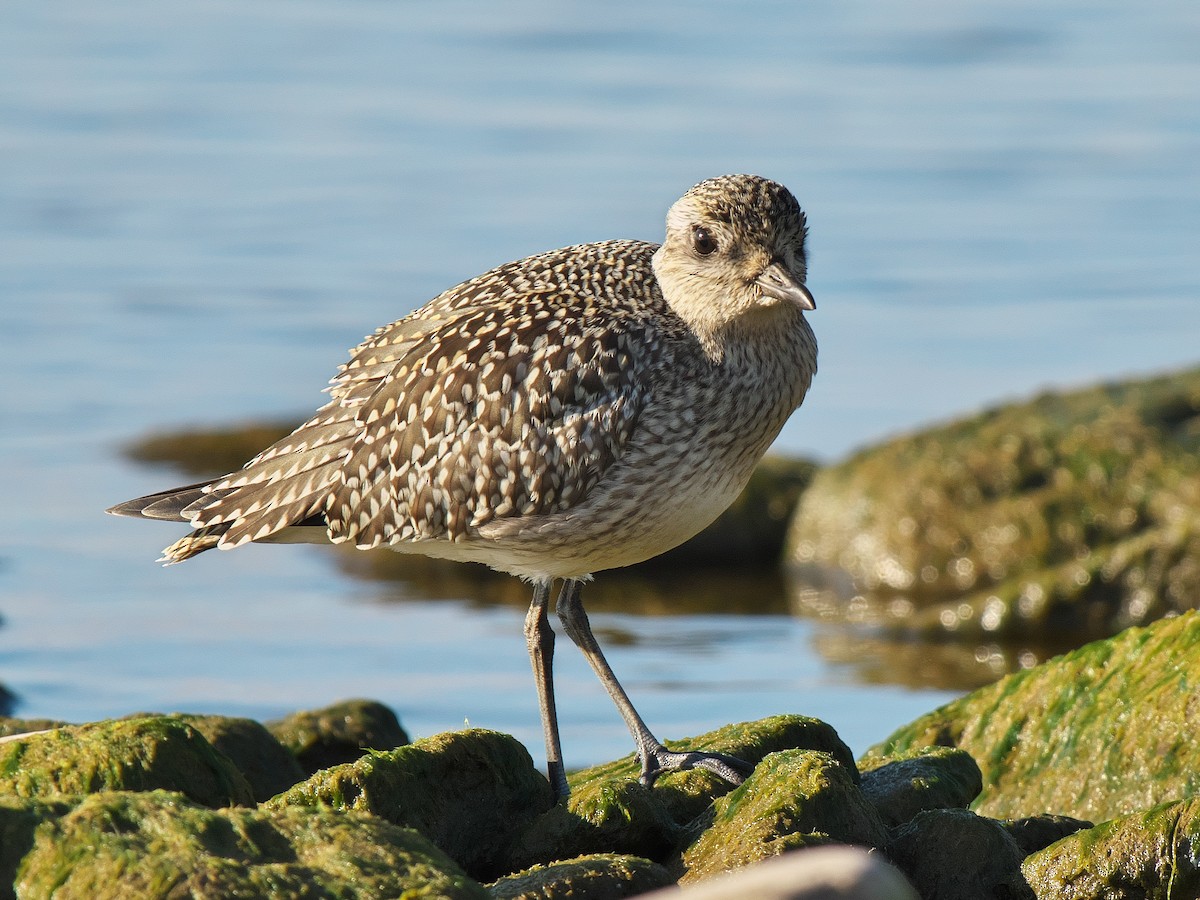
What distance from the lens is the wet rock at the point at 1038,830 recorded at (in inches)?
219

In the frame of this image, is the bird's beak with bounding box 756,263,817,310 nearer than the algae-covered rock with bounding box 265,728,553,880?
No

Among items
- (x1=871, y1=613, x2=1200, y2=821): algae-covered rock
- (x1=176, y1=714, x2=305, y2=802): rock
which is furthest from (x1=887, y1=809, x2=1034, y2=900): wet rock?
(x1=176, y1=714, x2=305, y2=802): rock

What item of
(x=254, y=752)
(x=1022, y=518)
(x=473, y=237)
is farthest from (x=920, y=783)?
(x=473, y=237)

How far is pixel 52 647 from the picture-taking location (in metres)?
→ 10.1

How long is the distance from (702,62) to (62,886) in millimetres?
19303

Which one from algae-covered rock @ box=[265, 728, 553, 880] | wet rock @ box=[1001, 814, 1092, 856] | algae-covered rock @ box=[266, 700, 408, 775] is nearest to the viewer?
algae-covered rock @ box=[265, 728, 553, 880]

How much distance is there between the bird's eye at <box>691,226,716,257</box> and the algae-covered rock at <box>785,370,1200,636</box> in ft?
13.8

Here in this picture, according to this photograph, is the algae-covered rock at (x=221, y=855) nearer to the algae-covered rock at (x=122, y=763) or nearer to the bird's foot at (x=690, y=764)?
the algae-covered rock at (x=122, y=763)

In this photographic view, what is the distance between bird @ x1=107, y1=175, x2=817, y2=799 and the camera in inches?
251

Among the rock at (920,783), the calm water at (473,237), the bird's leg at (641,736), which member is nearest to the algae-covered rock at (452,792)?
the bird's leg at (641,736)

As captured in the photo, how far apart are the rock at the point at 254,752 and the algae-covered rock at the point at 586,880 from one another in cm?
158

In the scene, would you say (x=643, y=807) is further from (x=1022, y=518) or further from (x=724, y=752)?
(x=1022, y=518)

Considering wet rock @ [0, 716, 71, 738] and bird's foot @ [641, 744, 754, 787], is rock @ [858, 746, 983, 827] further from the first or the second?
wet rock @ [0, 716, 71, 738]

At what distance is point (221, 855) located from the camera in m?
4.40
